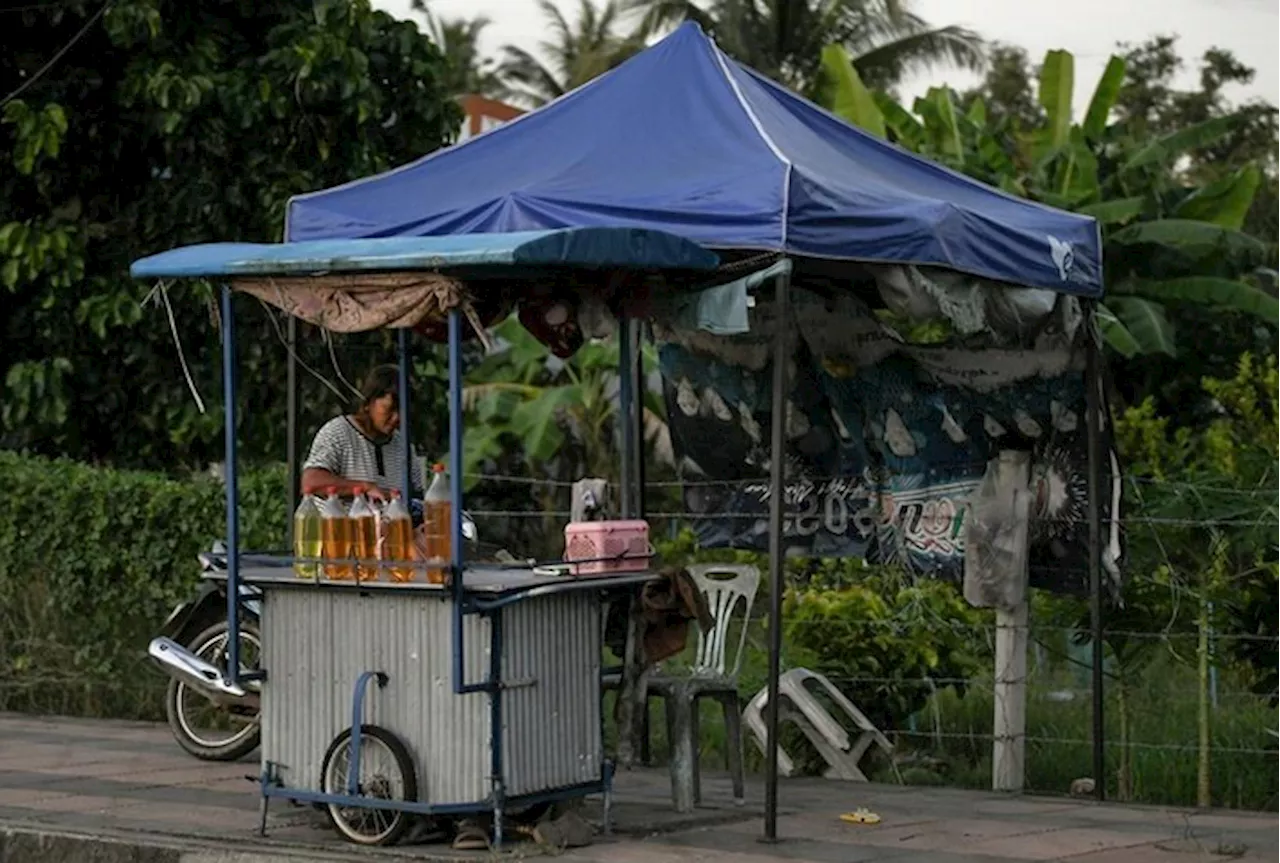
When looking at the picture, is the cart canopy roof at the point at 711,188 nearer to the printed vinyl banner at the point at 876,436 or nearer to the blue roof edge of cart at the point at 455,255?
the blue roof edge of cart at the point at 455,255

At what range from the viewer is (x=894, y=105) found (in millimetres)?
22641

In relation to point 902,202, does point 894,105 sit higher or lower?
higher

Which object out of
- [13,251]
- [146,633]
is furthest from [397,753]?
[13,251]

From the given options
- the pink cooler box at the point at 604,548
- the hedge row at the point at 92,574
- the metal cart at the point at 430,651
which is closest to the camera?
the metal cart at the point at 430,651

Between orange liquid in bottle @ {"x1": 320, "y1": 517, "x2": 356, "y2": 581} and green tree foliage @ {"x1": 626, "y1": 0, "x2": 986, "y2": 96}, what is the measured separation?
2492 centimetres

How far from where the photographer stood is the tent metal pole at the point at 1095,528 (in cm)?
984

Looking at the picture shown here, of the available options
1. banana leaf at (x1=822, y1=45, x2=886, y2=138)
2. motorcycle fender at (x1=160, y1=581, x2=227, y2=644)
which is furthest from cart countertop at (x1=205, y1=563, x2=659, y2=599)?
banana leaf at (x1=822, y1=45, x2=886, y2=138)

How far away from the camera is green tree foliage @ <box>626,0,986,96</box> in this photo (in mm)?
32781

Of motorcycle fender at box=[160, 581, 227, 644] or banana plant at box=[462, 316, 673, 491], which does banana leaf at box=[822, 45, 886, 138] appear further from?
motorcycle fender at box=[160, 581, 227, 644]

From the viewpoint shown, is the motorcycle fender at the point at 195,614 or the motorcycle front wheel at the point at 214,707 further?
the motorcycle fender at the point at 195,614

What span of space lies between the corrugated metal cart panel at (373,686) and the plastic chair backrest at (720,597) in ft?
6.75

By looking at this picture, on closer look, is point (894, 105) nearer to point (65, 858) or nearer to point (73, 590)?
point (73, 590)

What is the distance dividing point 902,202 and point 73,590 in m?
6.09

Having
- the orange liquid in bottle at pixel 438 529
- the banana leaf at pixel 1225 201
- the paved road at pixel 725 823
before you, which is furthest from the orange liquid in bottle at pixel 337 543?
the banana leaf at pixel 1225 201
